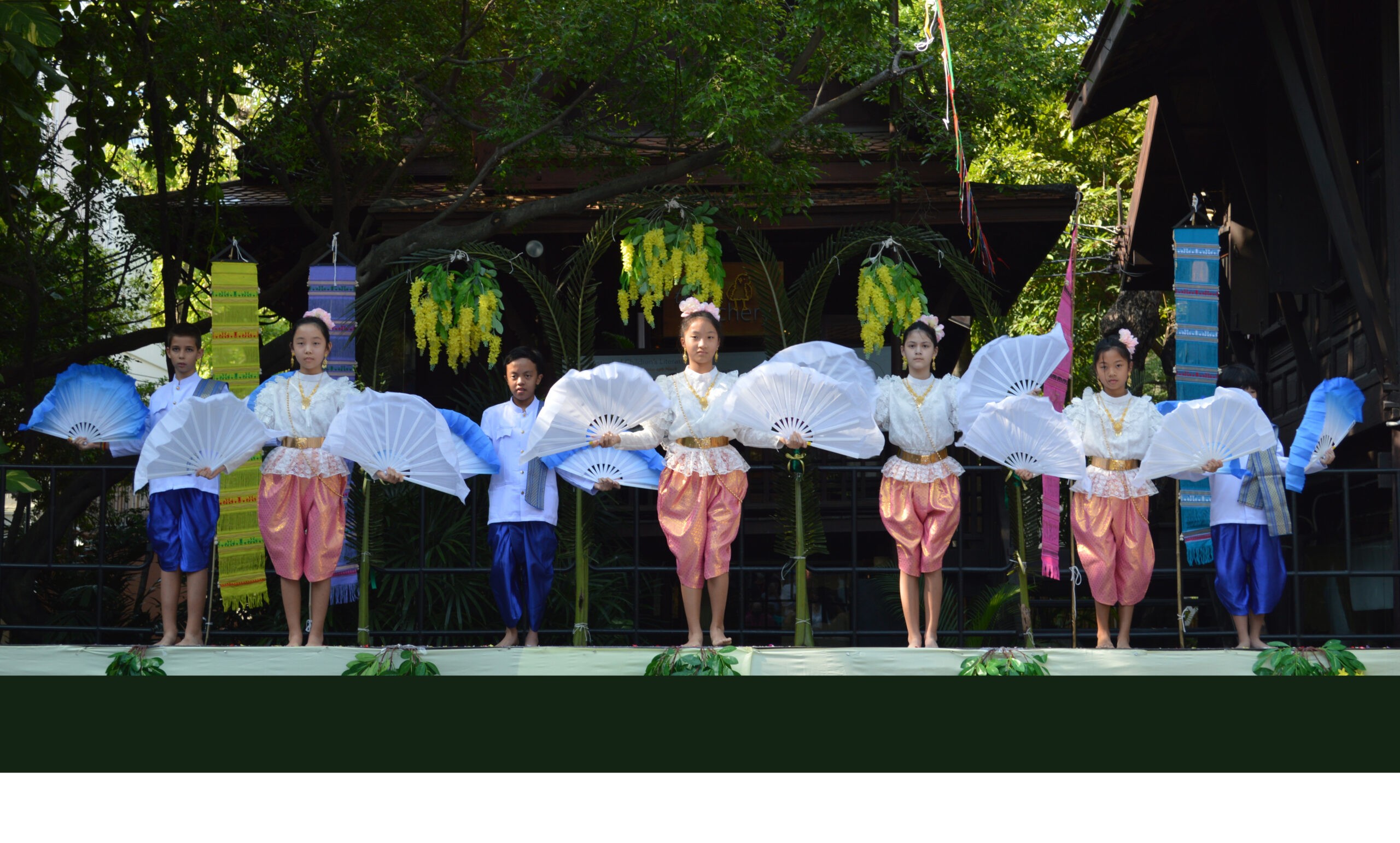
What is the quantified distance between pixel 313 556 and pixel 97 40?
4.12 m

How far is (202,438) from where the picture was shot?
5.25 meters

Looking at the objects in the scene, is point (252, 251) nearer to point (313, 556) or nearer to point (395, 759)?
point (313, 556)

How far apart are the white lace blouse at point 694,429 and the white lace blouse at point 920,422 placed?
586 mm

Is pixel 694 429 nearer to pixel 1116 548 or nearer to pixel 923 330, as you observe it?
pixel 923 330

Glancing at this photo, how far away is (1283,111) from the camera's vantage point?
8.98 meters

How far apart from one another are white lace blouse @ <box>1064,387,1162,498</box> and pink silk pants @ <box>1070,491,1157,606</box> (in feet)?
0.18

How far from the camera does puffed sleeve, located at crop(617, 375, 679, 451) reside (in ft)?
17.5

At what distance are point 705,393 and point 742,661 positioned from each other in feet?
3.84

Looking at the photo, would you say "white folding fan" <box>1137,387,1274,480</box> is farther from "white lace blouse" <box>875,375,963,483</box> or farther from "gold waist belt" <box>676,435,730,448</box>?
"gold waist belt" <box>676,435,730,448</box>

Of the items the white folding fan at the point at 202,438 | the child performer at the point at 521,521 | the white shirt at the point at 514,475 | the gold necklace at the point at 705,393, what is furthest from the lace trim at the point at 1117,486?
the white folding fan at the point at 202,438

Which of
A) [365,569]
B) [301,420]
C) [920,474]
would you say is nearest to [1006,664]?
[920,474]

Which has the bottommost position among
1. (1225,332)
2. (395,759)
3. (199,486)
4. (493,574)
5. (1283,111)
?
(395,759)

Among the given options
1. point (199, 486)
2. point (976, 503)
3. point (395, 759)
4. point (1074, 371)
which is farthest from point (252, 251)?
point (1074, 371)

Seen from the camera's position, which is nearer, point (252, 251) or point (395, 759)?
point (395, 759)
